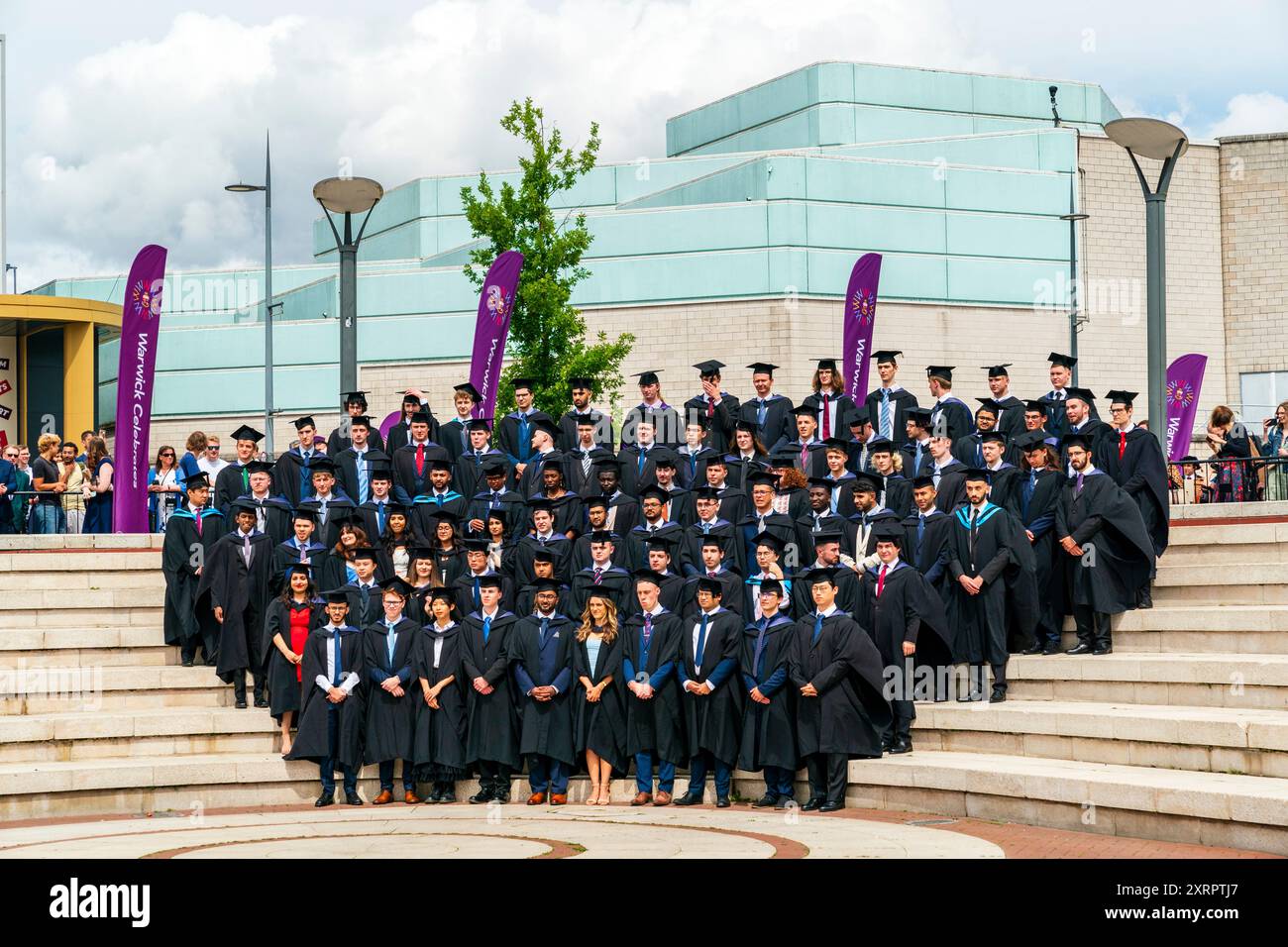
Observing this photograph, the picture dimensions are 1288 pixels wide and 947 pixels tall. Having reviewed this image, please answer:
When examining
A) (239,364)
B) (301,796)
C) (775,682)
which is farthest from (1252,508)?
(239,364)

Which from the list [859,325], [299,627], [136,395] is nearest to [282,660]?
[299,627]

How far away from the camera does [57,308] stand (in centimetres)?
2338

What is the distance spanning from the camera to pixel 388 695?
39.1 ft

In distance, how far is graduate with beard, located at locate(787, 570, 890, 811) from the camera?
11.1m

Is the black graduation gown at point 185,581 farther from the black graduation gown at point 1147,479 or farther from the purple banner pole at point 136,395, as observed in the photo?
the black graduation gown at point 1147,479

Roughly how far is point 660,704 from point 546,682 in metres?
0.89

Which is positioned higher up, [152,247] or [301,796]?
[152,247]

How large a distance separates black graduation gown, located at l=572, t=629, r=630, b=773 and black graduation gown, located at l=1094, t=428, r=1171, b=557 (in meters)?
4.50

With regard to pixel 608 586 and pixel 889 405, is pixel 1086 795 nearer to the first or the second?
pixel 608 586

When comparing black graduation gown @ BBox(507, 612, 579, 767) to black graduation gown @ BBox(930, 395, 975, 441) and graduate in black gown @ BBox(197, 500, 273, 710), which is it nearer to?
graduate in black gown @ BBox(197, 500, 273, 710)

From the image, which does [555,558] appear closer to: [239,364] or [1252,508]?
[1252,508]

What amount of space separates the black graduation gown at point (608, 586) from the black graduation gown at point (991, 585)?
8.19 ft

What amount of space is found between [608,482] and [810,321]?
71.3 feet

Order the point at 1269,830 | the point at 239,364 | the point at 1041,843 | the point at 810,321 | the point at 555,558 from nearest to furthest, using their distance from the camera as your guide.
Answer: the point at 1269,830 < the point at 1041,843 < the point at 555,558 < the point at 810,321 < the point at 239,364
